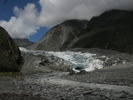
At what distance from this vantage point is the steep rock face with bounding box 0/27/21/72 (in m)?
62.2

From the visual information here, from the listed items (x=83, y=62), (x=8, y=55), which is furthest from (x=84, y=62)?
(x=8, y=55)

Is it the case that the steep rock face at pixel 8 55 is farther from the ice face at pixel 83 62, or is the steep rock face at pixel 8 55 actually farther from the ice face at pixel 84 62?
the ice face at pixel 84 62

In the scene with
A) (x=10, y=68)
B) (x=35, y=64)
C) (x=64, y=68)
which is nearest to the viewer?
(x=10, y=68)

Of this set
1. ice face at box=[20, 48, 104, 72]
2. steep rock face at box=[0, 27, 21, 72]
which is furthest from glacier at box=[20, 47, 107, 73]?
steep rock face at box=[0, 27, 21, 72]

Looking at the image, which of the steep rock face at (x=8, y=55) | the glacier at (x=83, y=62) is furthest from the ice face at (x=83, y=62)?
the steep rock face at (x=8, y=55)

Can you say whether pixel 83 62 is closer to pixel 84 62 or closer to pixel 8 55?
pixel 84 62

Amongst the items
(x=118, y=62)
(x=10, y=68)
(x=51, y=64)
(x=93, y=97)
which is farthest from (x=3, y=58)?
(x=93, y=97)

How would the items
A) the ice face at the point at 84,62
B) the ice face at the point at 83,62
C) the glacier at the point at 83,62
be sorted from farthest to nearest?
the ice face at the point at 84,62, the ice face at the point at 83,62, the glacier at the point at 83,62

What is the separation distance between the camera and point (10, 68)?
207 feet

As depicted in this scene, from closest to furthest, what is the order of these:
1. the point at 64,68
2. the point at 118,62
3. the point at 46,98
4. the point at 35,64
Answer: the point at 46,98, the point at 35,64, the point at 64,68, the point at 118,62

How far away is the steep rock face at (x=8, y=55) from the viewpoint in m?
62.2

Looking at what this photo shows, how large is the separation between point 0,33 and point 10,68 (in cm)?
1268

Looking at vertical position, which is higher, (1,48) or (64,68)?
(1,48)

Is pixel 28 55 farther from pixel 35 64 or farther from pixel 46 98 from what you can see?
pixel 46 98
